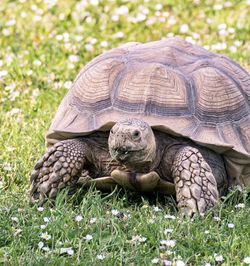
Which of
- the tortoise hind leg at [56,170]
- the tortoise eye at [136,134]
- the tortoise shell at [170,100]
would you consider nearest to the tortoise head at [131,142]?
the tortoise eye at [136,134]

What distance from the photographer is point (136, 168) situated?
18.2 feet

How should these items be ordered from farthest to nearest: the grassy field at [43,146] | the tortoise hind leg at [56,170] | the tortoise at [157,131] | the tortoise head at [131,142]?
the tortoise hind leg at [56,170] < the tortoise at [157,131] < the tortoise head at [131,142] < the grassy field at [43,146]

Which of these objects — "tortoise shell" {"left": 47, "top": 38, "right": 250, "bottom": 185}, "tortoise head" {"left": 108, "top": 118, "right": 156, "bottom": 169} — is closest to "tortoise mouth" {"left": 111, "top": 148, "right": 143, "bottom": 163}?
"tortoise head" {"left": 108, "top": 118, "right": 156, "bottom": 169}

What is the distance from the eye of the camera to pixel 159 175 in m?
5.71

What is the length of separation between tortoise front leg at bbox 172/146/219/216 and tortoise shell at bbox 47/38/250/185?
14cm

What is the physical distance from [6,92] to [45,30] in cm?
185

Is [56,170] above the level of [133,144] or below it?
below

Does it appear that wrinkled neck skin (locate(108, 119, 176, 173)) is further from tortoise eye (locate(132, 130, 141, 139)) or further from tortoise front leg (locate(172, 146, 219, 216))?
tortoise front leg (locate(172, 146, 219, 216))

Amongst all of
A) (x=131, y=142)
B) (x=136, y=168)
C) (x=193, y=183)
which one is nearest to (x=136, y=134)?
(x=131, y=142)

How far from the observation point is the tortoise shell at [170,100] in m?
5.61

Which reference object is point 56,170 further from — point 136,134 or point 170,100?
point 170,100

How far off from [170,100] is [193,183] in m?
0.59

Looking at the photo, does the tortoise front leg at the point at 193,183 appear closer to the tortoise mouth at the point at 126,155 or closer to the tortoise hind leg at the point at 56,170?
the tortoise mouth at the point at 126,155

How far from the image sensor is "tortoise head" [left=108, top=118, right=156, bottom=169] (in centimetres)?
523
